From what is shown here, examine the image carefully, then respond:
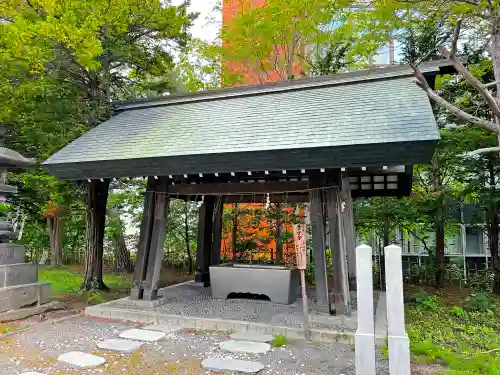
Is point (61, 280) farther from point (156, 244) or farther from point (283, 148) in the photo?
point (283, 148)

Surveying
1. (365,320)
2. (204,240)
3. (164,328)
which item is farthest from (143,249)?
(365,320)

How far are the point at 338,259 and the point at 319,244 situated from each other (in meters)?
0.39

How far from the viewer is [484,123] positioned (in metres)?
5.71

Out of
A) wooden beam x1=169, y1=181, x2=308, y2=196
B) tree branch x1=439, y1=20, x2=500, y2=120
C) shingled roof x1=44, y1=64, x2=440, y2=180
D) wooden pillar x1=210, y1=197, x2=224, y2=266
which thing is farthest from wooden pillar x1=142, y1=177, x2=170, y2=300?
tree branch x1=439, y1=20, x2=500, y2=120

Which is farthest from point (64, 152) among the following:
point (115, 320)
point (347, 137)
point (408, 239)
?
point (408, 239)

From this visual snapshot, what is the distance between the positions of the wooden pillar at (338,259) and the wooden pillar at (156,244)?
10.8 ft

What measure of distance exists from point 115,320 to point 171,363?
256 cm

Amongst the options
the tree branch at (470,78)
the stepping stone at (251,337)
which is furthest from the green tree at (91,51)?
the tree branch at (470,78)

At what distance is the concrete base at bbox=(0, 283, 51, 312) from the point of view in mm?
6727

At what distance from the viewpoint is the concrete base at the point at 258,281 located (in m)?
7.32

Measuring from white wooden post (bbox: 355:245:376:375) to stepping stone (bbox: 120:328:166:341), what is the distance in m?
3.08

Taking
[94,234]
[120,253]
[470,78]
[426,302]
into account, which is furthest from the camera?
[120,253]

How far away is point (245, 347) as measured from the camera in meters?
5.04

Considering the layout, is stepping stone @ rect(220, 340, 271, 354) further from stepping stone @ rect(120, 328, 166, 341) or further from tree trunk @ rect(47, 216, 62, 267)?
tree trunk @ rect(47, 216, 62, 267)
